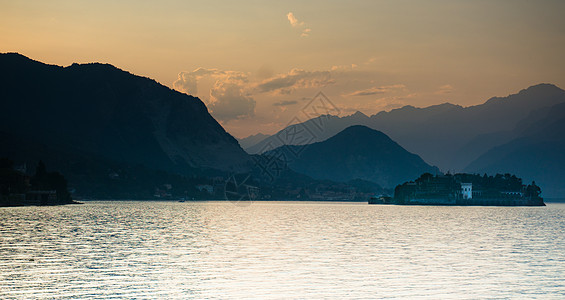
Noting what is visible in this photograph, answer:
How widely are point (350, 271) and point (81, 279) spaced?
943 inches

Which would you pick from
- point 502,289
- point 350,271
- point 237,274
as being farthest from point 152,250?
point 502,289

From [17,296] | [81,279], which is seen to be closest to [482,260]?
[81,279]

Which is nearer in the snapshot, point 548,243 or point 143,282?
point 143,282

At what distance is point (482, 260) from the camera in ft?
232

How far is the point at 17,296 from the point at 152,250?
1337 inches

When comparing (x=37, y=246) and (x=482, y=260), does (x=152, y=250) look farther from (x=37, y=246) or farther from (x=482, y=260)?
(x=482, y=260)

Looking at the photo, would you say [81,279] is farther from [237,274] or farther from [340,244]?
[340,244]

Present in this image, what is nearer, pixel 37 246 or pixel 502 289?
pixel 502 289

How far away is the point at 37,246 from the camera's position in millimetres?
80750

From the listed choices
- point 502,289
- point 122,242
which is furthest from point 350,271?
point 122,242

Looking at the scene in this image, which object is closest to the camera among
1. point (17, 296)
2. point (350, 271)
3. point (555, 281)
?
point (17, 296)

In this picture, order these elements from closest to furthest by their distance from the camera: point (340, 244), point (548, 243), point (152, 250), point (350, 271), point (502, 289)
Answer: point (502, 289) < point (350, 271) < point (152, 250) < point (340, 244) < point (548, 243)

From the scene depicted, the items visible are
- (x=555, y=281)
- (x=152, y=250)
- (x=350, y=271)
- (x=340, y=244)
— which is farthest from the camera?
(x=340, y=244)

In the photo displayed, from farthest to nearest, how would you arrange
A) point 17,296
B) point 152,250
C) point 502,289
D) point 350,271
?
point 152,250 → point 350,271 → point 502,289 → point 17,296
